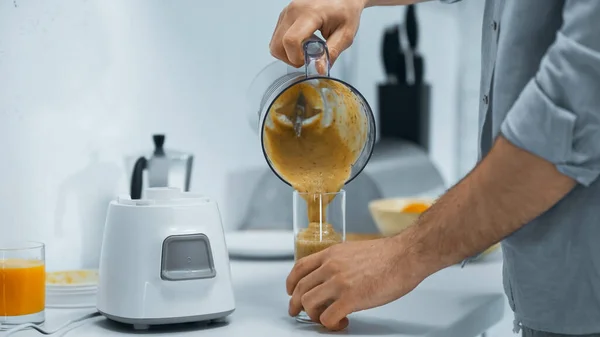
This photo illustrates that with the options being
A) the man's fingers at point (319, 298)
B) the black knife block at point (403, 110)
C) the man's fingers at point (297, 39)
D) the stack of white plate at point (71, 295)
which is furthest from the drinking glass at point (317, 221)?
the black knife block at point (403, 110)

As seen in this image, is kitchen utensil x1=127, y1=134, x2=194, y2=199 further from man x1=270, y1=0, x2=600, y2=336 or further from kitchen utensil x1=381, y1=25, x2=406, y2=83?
kitchen utensil x1=381, y1=25, x2=406, y2=83

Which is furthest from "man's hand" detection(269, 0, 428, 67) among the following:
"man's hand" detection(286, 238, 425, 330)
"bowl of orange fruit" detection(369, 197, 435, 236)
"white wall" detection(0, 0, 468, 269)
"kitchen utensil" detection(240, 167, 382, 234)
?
"kitchen utensil" detection(240, 167, 382, 234)

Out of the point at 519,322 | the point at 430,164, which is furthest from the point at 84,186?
the point at 430,164

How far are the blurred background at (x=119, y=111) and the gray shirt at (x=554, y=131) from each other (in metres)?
0.53

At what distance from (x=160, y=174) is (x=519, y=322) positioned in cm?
81

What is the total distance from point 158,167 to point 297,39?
0.55 meters

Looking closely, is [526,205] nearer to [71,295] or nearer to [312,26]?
[312,26]

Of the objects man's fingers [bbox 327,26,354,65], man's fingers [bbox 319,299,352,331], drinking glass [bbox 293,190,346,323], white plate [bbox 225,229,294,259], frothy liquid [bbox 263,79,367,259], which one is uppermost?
man's fingers [bbox 327,26,354,65]

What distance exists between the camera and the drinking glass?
1.24 m

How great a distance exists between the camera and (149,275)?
3.72 feet

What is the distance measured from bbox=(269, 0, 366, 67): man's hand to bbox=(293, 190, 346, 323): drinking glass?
214 mm

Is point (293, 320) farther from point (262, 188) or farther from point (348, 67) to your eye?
point (348, 67)

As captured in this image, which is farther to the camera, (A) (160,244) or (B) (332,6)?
(B) (332,6)

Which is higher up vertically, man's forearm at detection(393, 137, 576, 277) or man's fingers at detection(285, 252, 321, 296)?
man's forearm at detection(393, 137, 576, 277)
